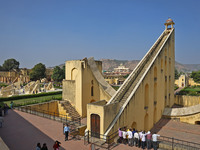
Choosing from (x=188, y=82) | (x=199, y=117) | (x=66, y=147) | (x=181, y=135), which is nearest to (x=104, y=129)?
(x=66, y=147)

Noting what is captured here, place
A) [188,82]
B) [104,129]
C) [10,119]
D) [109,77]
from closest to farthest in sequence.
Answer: [104,129] → [10,119] → [188,82] → [109,77]

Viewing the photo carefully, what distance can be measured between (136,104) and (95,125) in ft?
12.2

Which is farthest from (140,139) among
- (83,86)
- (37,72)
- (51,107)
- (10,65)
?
(10,65)

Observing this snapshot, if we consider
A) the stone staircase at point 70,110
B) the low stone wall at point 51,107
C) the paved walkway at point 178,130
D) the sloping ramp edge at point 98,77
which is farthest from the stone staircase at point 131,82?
Result: the low stone wall at point 51,107

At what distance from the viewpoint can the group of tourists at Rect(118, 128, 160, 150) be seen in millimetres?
8727

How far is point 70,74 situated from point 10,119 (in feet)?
27.0

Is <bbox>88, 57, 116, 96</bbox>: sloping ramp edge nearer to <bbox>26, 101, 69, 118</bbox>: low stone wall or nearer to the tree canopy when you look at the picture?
<bbox>26, 101, 69, 118</bbox>: low stone wall

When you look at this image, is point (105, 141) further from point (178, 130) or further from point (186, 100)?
point (186, 100)

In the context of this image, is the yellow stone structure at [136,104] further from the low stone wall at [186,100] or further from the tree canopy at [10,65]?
the tree canopy at [10,65]

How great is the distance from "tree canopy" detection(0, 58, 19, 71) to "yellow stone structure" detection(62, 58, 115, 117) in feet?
251

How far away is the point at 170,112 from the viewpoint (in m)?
18.5

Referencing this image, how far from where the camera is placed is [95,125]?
33.7 feet

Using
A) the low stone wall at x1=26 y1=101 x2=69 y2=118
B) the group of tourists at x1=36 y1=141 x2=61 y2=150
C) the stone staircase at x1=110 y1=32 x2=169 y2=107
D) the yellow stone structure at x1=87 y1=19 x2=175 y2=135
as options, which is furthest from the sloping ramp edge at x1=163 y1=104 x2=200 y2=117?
the group of tourists at x1=36 y1=141 x2=61 y2=150

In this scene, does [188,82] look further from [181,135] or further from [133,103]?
[133,103]
